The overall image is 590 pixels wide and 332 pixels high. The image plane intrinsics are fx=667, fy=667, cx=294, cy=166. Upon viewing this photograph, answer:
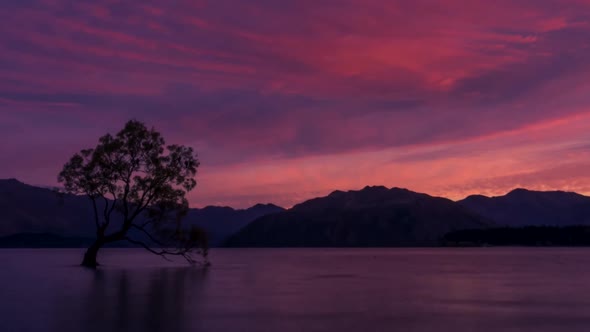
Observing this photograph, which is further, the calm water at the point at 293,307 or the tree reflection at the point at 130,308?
the calm water at the point at 293,307

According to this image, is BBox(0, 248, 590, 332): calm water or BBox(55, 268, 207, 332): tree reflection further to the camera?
BBox(0, 248, 590, 332): calm water

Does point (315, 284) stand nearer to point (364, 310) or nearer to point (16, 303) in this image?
point (364, 310)

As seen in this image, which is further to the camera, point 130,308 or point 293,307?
point 293,307

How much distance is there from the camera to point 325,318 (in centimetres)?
3092

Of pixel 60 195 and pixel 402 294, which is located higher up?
pixel 60 195

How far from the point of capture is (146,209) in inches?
3253

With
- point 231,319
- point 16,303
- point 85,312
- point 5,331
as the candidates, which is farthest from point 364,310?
point 16,303

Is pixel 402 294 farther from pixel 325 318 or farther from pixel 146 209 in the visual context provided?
pixel 146 209

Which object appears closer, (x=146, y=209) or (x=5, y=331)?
(x=5, y=331)

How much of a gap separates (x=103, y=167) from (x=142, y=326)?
185ft

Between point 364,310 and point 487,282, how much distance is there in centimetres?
2675

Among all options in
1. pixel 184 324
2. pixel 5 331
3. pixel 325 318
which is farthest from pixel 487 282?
pixel 5 331

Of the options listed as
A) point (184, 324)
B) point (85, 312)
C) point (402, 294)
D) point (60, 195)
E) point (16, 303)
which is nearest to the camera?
point (184, 324)

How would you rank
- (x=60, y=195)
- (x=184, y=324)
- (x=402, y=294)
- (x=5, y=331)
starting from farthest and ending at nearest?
(x=60, y=195) → (x=402, y=294) → (x=184, y=324) → (x=5, y=331)
